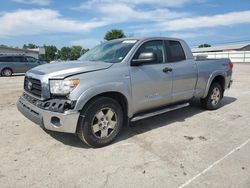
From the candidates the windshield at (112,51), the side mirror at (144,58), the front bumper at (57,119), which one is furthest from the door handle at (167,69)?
the front bumper at (57,119)

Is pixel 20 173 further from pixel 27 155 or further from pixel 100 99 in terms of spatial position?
pixel 100 99

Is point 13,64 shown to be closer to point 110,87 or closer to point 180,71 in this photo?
point 180,71

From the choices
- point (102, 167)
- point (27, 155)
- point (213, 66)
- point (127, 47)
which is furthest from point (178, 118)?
point (27, 155)

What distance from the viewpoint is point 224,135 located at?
197 inches

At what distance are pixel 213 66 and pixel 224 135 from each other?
241cm

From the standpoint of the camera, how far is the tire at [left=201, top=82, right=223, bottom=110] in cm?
689

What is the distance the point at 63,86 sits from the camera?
156 inches

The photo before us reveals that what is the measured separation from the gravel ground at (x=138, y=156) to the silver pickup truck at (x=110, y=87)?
40 cm

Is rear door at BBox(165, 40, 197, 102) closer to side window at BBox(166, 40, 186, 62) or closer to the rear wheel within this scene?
side window at BBox(166, 40, 186, 62)

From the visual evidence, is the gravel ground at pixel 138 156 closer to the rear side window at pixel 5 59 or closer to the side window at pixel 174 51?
the side window at pixel 174 51

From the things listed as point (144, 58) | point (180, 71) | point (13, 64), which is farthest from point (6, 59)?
point (144, 58)

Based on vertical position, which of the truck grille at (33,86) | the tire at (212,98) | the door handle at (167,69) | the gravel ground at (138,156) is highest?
the door handle at (167,69)

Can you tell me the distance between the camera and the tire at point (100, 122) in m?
4.11

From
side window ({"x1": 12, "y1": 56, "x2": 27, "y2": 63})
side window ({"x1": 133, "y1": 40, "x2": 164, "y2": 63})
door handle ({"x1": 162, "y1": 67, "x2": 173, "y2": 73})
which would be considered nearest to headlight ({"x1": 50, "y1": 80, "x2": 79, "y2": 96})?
side window ({"x1": 133, "y1": 40, "x2": 164, "y2": 63})
